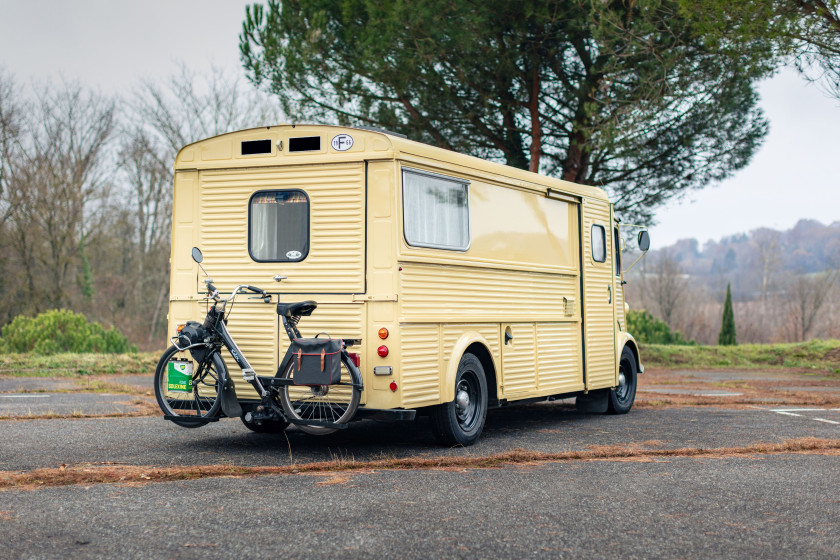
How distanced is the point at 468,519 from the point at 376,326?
2665mm

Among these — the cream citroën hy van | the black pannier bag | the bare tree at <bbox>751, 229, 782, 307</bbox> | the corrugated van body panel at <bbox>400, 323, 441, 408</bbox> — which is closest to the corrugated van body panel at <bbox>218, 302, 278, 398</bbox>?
the cream citroën hy van

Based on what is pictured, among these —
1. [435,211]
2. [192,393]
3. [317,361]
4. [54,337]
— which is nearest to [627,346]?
[435,211]

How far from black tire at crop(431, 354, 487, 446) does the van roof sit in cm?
192

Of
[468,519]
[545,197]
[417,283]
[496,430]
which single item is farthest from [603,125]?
[468,519]

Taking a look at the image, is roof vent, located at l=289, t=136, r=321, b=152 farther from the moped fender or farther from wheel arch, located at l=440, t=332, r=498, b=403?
wheel arch, located at l=440, t=332, r=498, b=403

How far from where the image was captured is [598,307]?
37.1ft

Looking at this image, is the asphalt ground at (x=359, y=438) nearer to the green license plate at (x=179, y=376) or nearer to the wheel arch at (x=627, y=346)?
the green license plate at (x=179, y=376)

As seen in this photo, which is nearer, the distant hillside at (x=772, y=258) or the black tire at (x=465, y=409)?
the black tire at (x=465, y=409)

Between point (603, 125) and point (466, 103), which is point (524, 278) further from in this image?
point (466, 103)

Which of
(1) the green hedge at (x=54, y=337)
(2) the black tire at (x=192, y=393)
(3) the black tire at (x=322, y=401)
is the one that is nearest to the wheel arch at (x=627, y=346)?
(3) the black tire at (x=322, y=401)

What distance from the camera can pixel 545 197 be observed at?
10.2 metres

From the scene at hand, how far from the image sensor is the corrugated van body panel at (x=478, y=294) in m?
7.99

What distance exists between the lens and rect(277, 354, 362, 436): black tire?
760 cm

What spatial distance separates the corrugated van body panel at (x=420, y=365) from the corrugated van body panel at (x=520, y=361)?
127 cm
